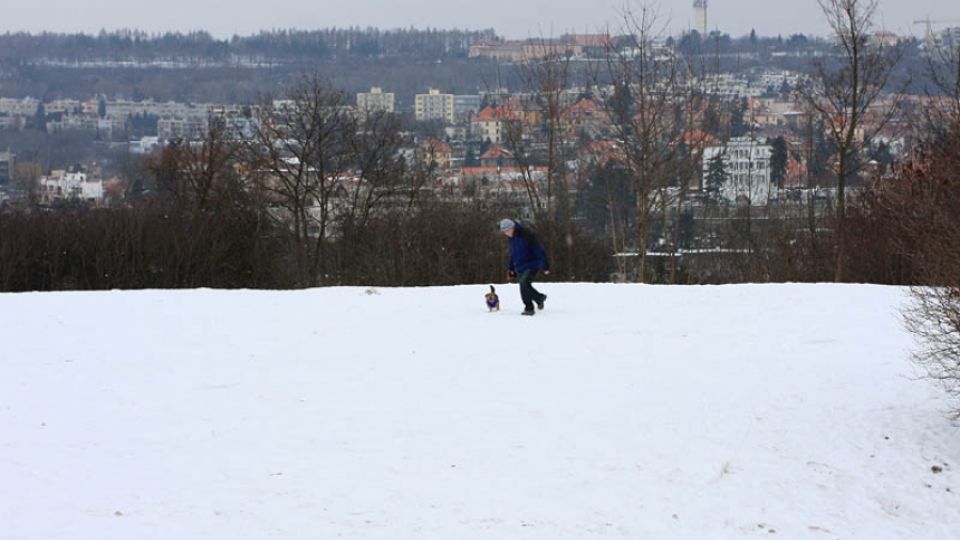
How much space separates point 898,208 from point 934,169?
A: 7.50 ft

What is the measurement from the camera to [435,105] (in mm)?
165625

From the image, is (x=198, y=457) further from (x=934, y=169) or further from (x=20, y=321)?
(x=934, y=169)

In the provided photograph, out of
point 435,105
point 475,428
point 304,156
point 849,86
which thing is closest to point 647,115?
point 849,86

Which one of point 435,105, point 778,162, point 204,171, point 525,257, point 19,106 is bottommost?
point 778,162

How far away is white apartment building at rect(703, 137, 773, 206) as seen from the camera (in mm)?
54000

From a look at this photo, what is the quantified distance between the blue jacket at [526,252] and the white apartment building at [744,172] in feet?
113

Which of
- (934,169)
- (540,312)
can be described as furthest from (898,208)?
(540,312)

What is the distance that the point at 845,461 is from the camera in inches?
401

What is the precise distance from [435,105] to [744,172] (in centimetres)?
10893

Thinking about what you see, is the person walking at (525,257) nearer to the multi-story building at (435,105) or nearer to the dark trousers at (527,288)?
the dark trousers at (527,288)

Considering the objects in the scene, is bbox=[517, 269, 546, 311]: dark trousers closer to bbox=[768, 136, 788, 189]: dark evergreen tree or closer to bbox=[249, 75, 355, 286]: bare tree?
bbox=[249, 75, 355, 286]: bare tree

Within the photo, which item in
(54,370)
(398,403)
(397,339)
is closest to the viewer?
(398,403)

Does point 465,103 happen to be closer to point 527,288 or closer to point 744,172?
point 744,172

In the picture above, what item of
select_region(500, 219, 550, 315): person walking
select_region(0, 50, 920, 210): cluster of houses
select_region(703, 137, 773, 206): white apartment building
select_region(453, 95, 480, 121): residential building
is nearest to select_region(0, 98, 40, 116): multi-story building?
select_region(453, 95, 480, 121): residential building
